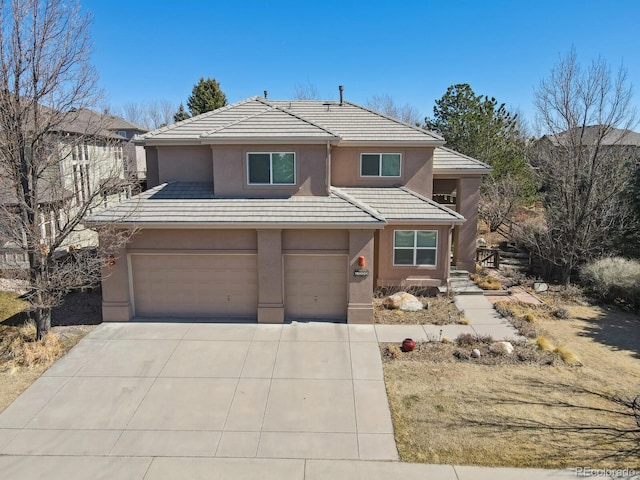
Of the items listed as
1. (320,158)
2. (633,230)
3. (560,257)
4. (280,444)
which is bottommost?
(280,444)

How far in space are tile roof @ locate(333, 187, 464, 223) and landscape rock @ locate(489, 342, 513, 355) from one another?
16.1ft

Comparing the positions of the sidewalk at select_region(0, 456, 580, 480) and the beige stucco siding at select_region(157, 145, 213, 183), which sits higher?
the beige stucco siding at select_region(157, 145, 213, 183)

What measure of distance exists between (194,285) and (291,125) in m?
6.06

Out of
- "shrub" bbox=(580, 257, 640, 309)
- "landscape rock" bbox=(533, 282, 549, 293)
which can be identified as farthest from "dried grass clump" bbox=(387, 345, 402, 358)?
"shrub" bbox=(580, 257, 640, 309)

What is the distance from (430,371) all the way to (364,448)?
3.40 meters

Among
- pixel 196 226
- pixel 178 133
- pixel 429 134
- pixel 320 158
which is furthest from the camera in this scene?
pixel 429 134

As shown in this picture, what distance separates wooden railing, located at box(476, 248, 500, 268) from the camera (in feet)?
67.1

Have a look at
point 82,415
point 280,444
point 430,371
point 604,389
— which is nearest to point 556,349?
point 604,389

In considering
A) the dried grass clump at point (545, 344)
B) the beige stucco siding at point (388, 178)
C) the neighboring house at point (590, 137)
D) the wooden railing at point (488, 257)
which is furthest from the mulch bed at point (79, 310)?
the neighboring house at point (590, 137)

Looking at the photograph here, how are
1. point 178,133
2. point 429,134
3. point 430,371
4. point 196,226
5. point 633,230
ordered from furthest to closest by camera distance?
point 633,230 → point 429,134 → point 178,133 → point 196,226 → point 430,371

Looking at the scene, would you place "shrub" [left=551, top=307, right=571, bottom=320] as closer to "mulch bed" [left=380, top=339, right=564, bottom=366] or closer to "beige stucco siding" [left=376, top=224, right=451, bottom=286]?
"mulch bed" [left=380, top=339, right=564, bottom=366]

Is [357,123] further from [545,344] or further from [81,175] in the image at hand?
[545,344]

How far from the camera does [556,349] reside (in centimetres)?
1191

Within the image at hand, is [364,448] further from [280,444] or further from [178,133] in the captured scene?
[178,133]
